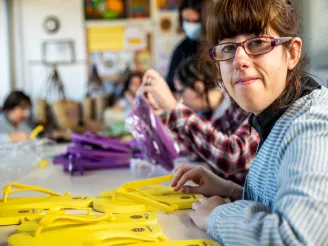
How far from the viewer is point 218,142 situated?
125 centimetres

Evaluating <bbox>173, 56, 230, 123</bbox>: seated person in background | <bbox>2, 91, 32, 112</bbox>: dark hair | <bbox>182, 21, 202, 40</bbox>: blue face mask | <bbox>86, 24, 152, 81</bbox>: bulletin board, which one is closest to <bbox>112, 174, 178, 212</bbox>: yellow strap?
<bbox>173, 56, 230, 123</bbox>: seated person in background

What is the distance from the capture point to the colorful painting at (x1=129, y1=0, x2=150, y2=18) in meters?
5.13

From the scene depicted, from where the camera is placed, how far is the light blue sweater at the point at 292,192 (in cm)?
57

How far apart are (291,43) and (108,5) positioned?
4.60m

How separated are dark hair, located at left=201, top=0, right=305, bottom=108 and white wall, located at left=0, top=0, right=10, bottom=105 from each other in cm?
465

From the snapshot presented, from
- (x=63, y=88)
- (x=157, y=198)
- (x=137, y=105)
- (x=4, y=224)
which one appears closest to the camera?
(x=4, y=224)

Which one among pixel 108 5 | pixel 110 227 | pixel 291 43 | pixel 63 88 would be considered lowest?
pixel 63 88

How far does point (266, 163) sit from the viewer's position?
774mm

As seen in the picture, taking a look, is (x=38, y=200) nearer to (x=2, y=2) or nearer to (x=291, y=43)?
(x=291, y=43)

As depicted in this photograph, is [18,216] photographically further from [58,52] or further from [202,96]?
[58,52]

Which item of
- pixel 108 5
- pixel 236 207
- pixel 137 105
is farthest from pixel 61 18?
pixel 236 207

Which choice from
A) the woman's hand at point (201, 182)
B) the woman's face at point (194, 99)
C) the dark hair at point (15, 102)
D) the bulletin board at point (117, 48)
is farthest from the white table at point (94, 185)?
the bulletin board at point (117, 48)

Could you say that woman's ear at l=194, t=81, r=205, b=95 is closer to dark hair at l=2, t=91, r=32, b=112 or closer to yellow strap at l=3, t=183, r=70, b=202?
yellow strap at l=3, t=183, r=70, b=202

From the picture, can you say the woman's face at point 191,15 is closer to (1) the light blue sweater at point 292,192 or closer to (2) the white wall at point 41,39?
(1) the light blue sweater at point 292,192
